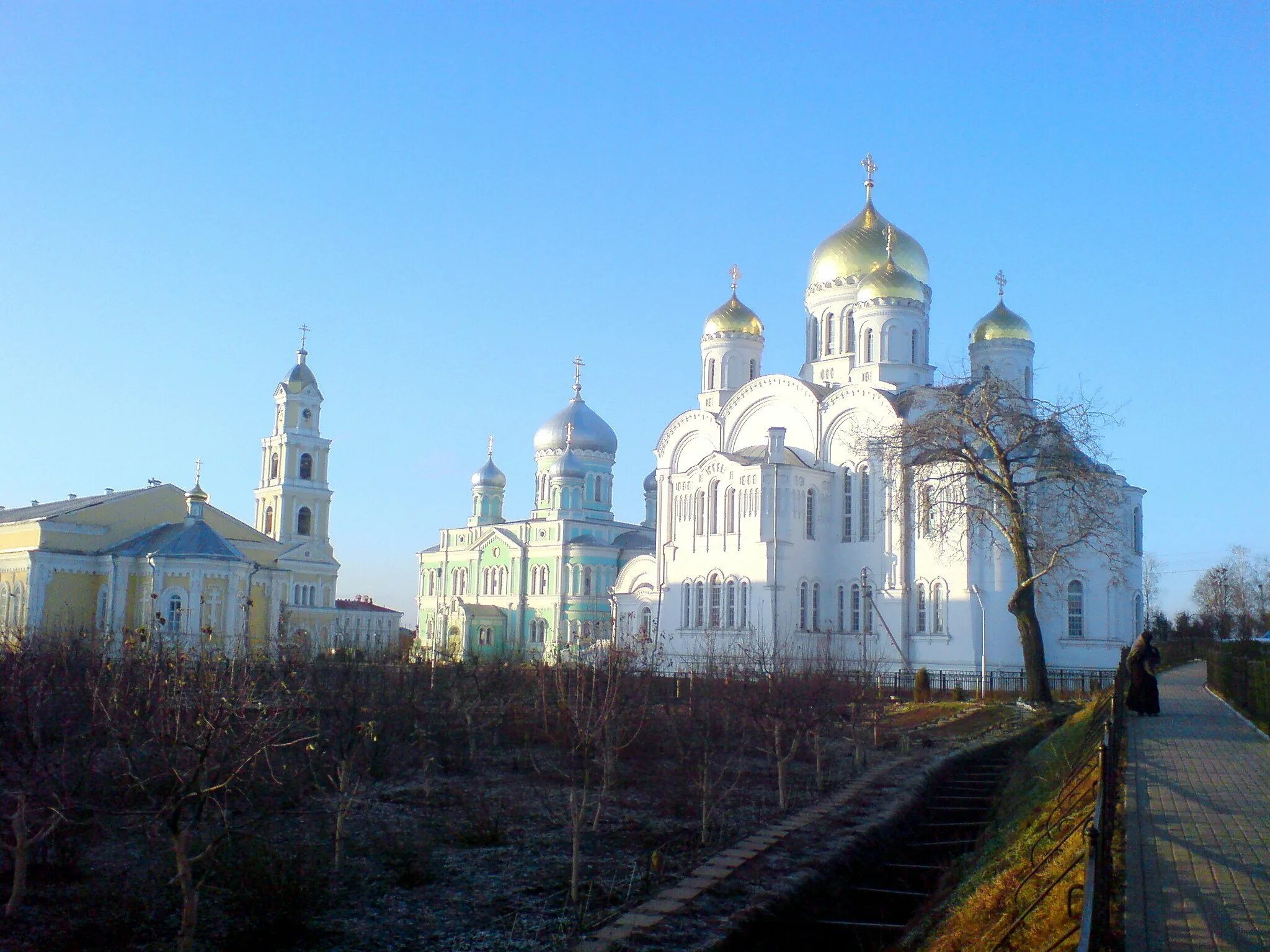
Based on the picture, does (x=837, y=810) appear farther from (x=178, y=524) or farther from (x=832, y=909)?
(x=178, y=524)

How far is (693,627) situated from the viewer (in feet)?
113

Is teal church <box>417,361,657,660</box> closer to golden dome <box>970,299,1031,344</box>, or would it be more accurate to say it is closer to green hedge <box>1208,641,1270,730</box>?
golden dome <box>970,299,1031,344</box>

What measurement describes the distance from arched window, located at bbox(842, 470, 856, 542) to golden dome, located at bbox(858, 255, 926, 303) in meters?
5.61

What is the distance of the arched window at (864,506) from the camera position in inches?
1310

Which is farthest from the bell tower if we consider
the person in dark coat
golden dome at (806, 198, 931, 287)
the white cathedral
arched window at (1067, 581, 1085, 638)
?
the person in dark coat

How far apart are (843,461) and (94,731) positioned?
23.3 meters

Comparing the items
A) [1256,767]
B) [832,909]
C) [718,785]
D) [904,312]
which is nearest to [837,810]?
[718,785]

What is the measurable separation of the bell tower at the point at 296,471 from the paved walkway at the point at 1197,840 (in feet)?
127

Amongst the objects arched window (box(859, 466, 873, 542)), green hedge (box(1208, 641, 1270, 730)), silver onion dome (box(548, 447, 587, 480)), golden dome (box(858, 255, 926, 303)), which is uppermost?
golden dome (box(858, 255, 926, 303))

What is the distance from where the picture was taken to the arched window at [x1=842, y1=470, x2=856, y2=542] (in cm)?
3372

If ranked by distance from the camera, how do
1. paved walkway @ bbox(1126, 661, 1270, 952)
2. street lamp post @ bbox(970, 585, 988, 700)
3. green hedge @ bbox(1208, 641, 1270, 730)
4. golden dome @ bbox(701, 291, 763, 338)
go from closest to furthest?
1. paved walkway @ bbox(1126, 661, 1270, 952)
2. green hedge @ bbox(1208, 641, 1270, 730)
3. street lamp post @ bbox(970, 585, 988, 700)
4. golden dome @ bbox(701, 291, 763, 338)

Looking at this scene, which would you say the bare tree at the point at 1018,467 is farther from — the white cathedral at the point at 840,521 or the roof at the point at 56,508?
the roof at the point at 56,508

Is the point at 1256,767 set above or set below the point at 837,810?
above

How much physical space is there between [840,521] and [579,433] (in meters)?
22.4
